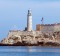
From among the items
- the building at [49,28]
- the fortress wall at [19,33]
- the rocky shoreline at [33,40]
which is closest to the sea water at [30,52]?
the rocky shoreline at [33,40]

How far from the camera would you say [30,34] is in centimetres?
10662

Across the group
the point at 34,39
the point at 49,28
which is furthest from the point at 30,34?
the point at 49,28

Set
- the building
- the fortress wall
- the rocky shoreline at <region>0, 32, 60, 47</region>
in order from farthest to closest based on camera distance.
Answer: the building < the fortress wall < the rocky shoreline at <region>0, 32, 60, 47</region>

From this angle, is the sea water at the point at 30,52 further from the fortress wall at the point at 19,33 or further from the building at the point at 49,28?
the building at the point at 49,28

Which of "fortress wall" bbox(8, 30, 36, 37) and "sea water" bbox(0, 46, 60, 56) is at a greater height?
"fortress wall" bbox(8, 30, 36, 37)

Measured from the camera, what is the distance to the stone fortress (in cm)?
10481

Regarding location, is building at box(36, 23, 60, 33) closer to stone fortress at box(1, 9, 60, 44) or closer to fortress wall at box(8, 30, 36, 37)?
stone fortress at box(1, 9, 60, 44)

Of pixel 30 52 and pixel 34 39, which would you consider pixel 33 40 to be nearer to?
pixel 34 39

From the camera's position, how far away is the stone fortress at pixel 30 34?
344 ft

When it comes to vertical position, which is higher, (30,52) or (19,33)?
(19,33)

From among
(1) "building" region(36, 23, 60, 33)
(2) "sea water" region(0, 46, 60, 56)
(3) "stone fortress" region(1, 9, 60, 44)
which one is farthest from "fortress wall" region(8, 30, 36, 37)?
(2) "sea water" region(0, 46, 60, 56)

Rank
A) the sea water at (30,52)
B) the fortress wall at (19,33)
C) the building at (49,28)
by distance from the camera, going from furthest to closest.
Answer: the building at (49,28) < the fortress wall at (19,33) < the sea water at (30,52)

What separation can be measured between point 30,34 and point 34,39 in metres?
1.78

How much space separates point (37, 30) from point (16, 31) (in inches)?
205
